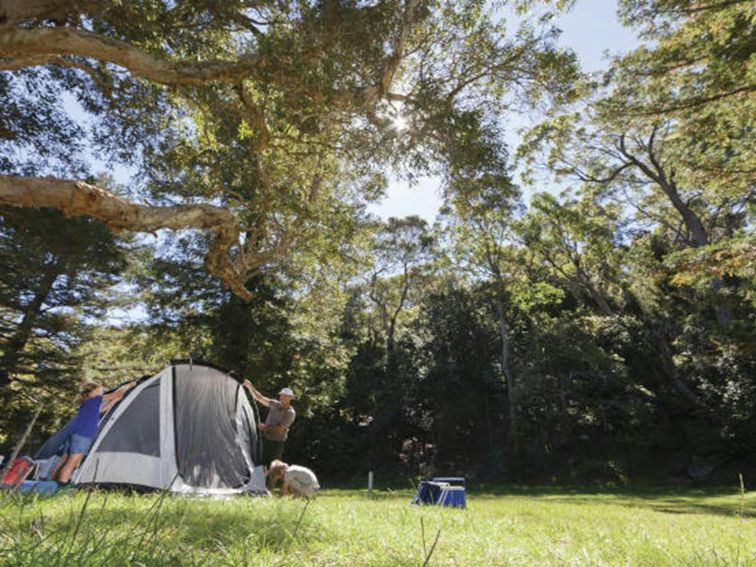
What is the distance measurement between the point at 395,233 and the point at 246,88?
17.8 meters

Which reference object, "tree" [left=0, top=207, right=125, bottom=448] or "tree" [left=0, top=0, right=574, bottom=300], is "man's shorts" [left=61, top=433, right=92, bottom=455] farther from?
"tree" [left=0, top=207, right=125, bottom=448]

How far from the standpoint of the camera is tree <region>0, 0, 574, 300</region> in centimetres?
487

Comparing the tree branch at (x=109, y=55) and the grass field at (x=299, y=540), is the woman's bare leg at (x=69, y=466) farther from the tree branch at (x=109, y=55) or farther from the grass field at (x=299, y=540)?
the tree branch at (x=109, y=55)

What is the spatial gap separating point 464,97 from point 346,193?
368cm

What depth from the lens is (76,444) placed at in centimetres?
566

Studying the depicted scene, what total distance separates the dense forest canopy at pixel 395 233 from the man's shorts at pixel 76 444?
8.88ft

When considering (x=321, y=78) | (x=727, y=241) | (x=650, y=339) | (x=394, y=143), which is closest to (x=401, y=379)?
(x=650, y=339)

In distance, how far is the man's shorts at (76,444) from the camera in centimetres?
566

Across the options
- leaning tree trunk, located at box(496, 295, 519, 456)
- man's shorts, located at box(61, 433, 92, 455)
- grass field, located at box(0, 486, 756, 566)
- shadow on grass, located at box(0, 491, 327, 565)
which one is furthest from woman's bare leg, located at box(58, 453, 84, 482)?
leaning tree trunk, located at box(496, 295, 519, 456)

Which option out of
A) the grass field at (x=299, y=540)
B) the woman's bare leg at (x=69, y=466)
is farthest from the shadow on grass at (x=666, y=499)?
the woman's bare leg at (x=69, y=466)

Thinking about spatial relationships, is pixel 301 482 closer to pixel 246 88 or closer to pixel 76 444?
pixel 76 444

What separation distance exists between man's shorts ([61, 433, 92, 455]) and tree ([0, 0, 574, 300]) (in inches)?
97.6

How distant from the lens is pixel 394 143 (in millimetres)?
6668

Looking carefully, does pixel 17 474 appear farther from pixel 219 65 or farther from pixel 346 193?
pixel 346 193
